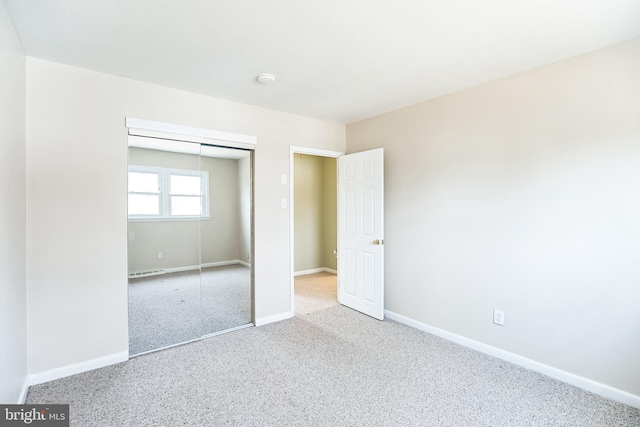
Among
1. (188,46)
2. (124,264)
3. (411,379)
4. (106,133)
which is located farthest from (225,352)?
(188,46)

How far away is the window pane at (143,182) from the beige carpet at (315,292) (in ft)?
7.24

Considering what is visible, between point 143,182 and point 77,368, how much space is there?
162 centimetres

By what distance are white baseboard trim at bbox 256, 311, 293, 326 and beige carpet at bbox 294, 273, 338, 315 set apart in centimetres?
17

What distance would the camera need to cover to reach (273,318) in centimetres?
354

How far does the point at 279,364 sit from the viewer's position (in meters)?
2.57

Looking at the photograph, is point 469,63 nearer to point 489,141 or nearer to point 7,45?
point 489,141

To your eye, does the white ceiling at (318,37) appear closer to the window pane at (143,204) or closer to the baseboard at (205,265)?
the window pane at (143,204)

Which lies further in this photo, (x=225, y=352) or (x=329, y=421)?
(x=225, y=352)

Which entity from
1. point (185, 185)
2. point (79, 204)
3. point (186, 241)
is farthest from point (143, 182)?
point (186, 241)

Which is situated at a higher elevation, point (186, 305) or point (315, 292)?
point (186, 305)

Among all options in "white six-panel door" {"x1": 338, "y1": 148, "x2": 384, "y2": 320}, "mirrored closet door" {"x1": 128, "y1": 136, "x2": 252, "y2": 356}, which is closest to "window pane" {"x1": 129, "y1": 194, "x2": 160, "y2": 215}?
"mirrored closet door" {"x1": 128, "y1": 136, "x2": 252, "y2": 356}

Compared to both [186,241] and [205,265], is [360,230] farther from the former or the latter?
[186,241]

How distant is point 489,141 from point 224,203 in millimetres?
2803

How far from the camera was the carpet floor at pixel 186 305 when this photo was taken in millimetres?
2828
